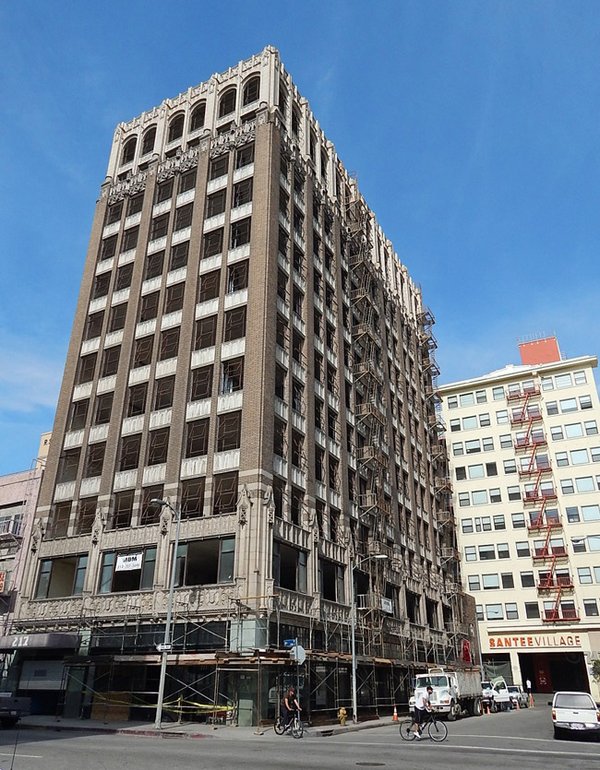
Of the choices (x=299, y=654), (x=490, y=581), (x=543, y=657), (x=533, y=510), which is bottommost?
(x=299, y=654)

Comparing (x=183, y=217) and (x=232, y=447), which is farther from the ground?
(x=183, y=217)

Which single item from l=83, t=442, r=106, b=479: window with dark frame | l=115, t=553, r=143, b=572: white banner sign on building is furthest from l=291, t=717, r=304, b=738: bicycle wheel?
l=83, t=442, r=106, b=479: window with dark frame

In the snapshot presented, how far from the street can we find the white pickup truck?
78.7 feet

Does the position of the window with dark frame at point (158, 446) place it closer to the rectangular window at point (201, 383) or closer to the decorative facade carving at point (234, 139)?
the rectangular window at point (201, 383)

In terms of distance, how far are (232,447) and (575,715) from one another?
22099mm

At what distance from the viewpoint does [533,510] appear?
7556cm

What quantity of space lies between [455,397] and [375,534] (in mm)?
42889

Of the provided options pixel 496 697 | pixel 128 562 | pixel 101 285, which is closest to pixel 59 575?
pixel 128 562

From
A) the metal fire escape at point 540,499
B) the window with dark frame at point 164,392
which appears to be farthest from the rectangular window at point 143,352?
the metal fire escape at point 540,499

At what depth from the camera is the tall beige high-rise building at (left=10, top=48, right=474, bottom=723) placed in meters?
34.4

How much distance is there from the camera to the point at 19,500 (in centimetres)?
5400

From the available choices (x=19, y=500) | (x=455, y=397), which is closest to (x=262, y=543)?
(x=19, y=500)

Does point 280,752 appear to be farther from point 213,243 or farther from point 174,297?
point 213,243

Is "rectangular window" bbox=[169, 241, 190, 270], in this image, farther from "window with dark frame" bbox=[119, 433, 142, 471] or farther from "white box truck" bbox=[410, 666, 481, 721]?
"white box truck" bbox=[410, 666, 481, 721]
